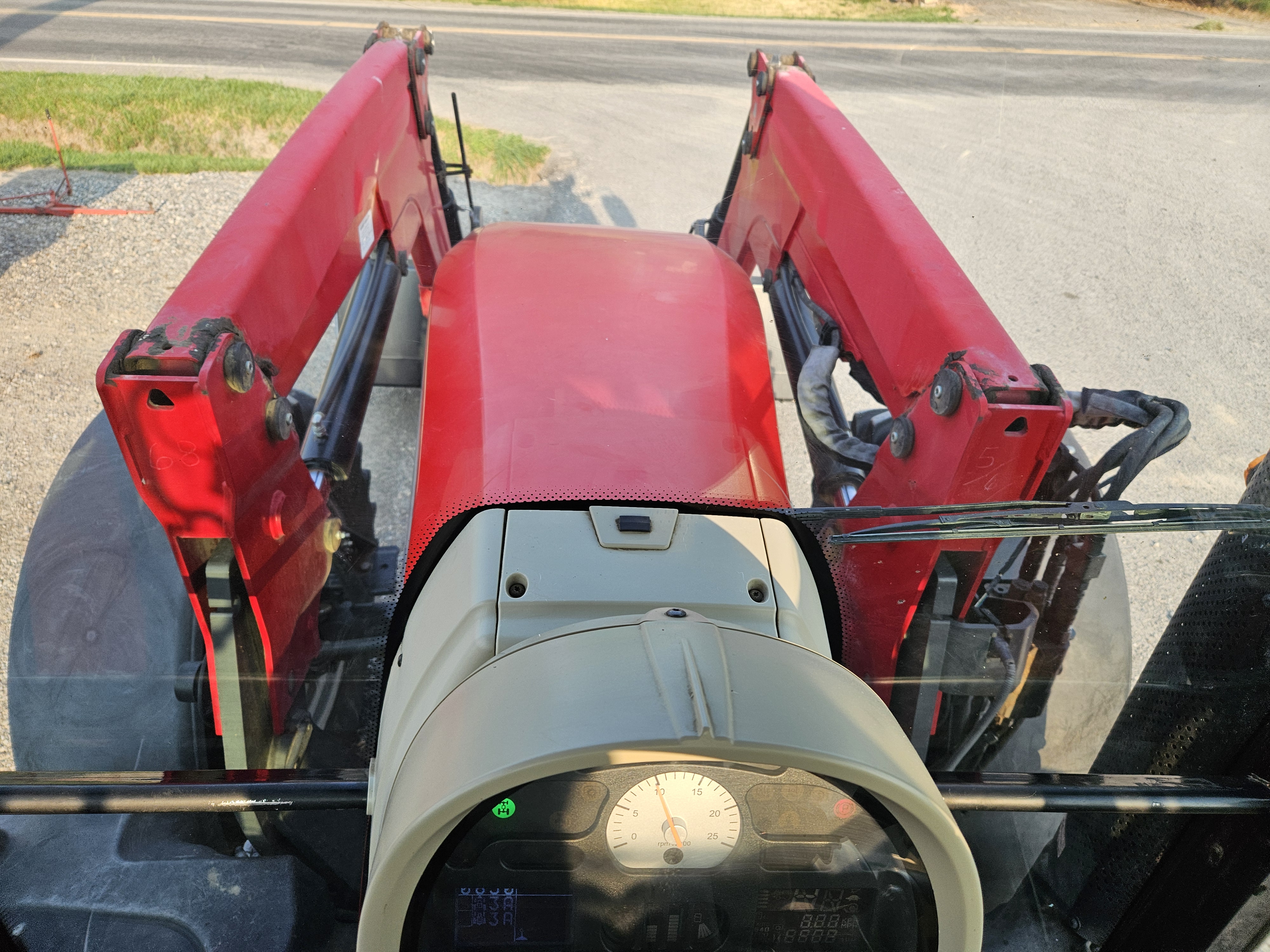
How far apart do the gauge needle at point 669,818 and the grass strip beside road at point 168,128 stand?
4.09 m

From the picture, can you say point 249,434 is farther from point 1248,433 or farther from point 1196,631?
point 1248,433

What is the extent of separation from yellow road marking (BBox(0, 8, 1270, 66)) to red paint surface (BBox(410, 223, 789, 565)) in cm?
193

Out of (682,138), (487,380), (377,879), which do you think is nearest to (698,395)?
(487,380)

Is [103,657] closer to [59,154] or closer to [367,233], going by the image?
[367,233]

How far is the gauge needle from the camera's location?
106cm

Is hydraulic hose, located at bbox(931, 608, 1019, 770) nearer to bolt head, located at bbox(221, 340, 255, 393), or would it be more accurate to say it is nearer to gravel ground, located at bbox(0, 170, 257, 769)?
bolt head, located at bbox(221, 340, 255, 393)

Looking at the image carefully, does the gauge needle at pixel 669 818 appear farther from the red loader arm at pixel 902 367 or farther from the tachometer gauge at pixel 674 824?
the red loader arm at pixel 902 367

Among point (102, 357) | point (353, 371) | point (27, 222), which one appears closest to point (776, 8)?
point (27, 222)

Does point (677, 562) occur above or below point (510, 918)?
above

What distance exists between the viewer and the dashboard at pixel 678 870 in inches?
41.5

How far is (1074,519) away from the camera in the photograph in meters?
1.29

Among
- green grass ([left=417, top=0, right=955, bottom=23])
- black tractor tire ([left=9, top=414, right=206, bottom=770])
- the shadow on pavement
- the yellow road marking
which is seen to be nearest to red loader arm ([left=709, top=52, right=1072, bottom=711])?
the yellow road marking

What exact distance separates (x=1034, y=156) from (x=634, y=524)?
112 inches

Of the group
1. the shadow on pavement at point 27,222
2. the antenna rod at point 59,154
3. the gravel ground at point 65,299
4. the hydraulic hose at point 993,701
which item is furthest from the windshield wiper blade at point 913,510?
the shadow on pavement at point 27,222
